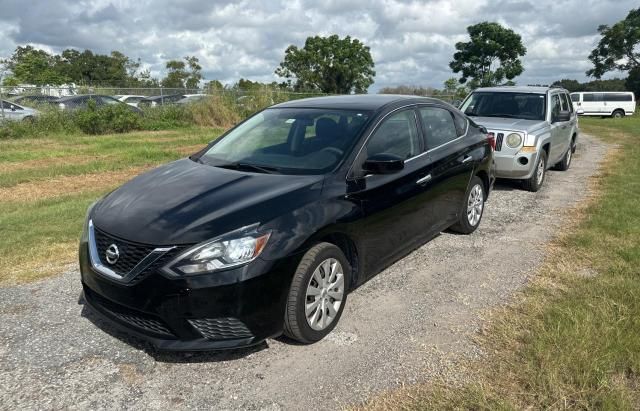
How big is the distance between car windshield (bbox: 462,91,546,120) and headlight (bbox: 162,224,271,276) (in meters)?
6.93

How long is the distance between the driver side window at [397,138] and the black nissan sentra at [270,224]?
14 millimetres

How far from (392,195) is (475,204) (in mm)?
2216

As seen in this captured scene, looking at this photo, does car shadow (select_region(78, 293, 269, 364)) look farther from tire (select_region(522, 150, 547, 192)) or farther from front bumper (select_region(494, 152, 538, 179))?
tire (select_region(522, 150, 547, 192))

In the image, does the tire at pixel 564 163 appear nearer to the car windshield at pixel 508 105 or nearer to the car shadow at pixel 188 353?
the car windshield at pixel 508 105

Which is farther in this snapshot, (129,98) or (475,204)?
(129,98)

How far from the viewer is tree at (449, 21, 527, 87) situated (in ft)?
144

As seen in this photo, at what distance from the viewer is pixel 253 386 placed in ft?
9.73

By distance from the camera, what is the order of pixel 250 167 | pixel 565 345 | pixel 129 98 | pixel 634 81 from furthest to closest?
pixel 634 81, pixel 129 98, pixel 250 167, pixel 565 345

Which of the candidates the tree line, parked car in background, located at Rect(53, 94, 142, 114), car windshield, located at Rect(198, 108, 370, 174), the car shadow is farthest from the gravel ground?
the tree line

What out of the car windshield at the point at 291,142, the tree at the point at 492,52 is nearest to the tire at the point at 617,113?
the tree at the point at 492,52

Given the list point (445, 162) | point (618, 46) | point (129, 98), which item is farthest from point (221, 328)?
point (618, 46)

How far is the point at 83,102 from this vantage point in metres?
19.1

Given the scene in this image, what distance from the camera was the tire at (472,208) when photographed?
554cm

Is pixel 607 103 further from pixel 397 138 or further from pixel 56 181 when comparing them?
pixel 397 138
